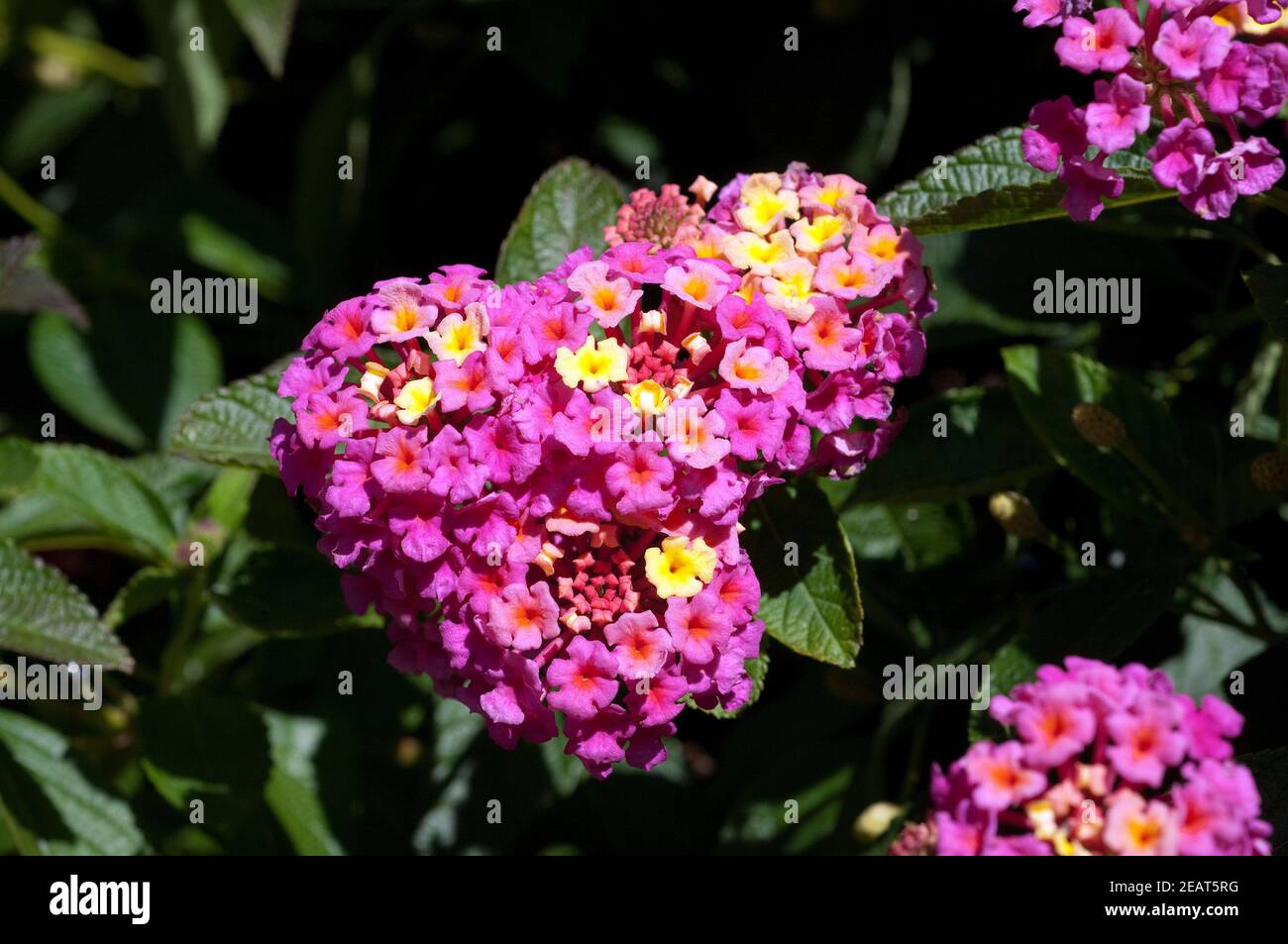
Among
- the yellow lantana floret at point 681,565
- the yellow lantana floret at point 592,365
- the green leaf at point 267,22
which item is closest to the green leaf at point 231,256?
the green leaf at point 267,22

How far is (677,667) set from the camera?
156 centimetres

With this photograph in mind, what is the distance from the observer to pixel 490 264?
116 inches

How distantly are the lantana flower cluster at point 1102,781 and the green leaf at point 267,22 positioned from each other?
5.44 feet

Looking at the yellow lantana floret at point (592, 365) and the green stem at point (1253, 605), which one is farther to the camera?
the green stem at point (1253, 605)

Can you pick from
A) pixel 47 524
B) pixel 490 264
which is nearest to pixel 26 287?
pixel 47 524

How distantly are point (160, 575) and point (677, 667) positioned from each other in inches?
41.7

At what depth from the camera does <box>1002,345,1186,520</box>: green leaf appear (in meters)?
1.96

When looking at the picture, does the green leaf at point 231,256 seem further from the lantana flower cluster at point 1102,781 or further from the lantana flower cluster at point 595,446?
the lantana flower cluster at point 1102,781

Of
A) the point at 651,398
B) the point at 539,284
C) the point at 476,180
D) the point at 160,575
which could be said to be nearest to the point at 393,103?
the point at 476,180

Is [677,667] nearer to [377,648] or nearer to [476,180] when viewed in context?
[377,648]

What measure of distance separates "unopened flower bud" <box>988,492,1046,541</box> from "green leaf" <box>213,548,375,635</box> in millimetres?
911

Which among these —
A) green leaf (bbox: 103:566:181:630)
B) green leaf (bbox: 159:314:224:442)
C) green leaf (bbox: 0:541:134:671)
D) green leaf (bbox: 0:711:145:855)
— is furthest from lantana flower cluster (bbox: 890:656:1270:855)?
green leaf (bbox: 159:314:224:442)

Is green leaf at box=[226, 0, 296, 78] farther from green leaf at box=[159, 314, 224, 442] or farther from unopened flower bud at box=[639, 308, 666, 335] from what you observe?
unopened flower bud at box=[639, 308, 666, 335]

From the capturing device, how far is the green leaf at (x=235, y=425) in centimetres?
187
